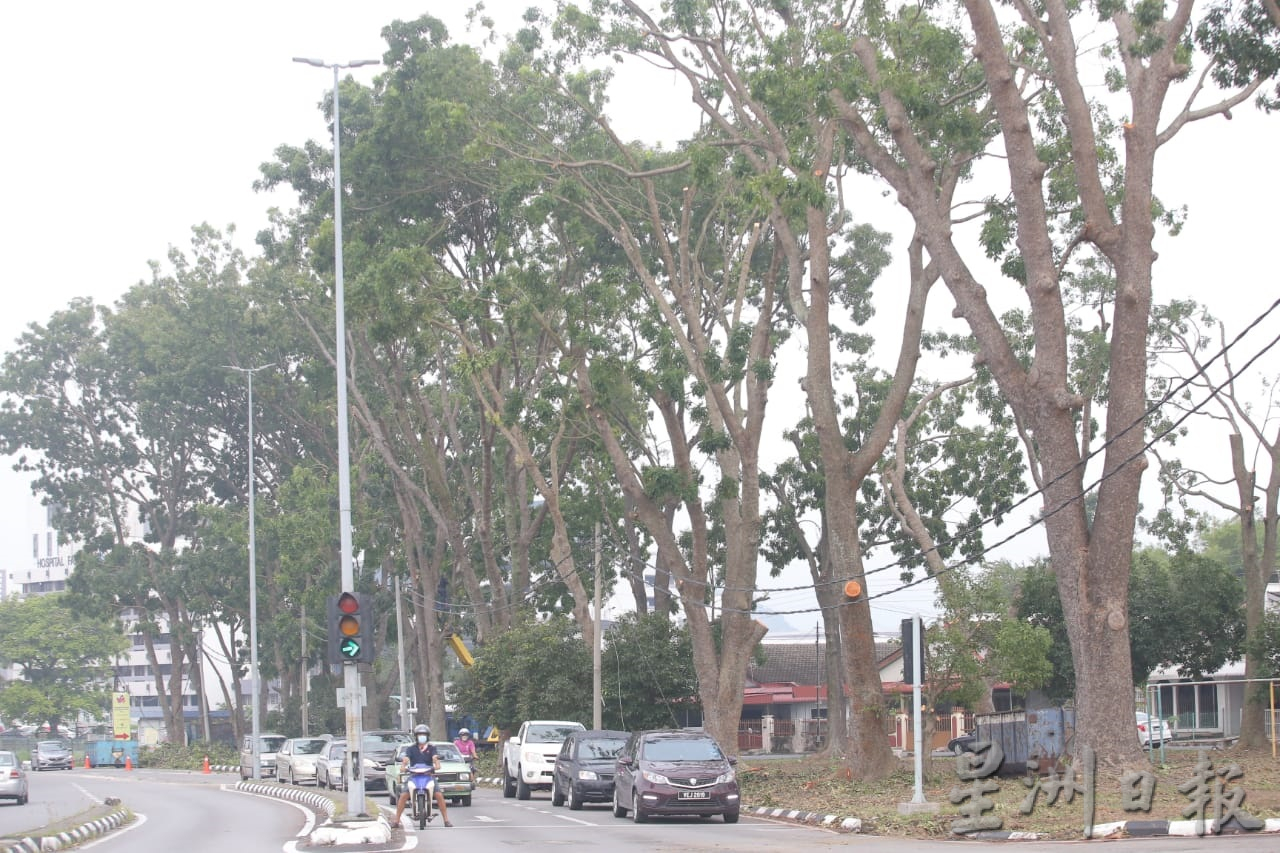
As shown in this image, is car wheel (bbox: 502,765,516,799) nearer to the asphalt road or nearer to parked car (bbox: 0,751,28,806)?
the asphalt road

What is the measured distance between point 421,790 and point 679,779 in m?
4.23

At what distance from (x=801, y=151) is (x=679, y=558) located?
10793 millimetres

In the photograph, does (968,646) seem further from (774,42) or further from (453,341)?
(453,341)

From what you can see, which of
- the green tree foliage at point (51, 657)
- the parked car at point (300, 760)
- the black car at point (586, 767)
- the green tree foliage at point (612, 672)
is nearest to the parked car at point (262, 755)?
the parked car at point (300, 760)

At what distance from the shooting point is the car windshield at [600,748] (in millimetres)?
28453

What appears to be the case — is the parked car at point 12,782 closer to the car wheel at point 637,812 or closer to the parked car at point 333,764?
the parked car at point 333,764

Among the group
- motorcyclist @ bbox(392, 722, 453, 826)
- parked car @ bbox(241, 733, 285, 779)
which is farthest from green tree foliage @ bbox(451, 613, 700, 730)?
motorcyclist @ bbox(392, 722, 453, 826)

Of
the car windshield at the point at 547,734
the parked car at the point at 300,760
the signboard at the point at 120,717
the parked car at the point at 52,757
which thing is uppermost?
the car windshield at the point at 547,734

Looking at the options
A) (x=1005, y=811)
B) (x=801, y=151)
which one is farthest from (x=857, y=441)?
(x=1005, y=811)

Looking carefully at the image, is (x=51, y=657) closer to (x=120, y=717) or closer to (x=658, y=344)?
(x=120, y=717)

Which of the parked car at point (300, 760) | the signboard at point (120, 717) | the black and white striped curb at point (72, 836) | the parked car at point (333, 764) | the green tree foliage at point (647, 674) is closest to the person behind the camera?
the black and white striped curb at point (72, 836)

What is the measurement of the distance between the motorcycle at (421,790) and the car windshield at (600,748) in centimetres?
540

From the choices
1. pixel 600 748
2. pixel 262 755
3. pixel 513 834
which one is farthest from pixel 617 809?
pixel 262 755

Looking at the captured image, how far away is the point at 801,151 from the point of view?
30328 millimetres
